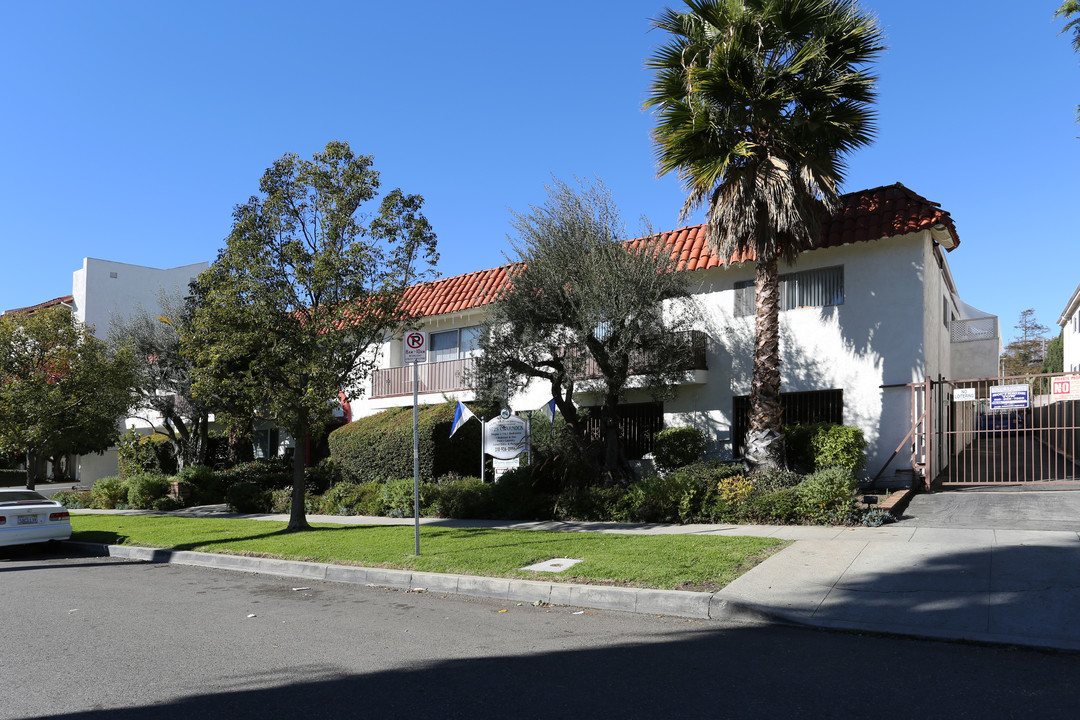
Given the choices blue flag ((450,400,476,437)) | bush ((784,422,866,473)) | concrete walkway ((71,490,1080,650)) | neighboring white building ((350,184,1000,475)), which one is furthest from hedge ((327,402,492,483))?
bush ((784,422,866,473))

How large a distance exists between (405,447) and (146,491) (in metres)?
8.24

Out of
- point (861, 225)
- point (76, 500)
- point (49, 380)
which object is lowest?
point (76, 500)

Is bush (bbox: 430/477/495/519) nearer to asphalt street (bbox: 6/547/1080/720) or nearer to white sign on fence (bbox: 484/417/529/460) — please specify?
white sign on fence (bbox: 484/417/529/460)

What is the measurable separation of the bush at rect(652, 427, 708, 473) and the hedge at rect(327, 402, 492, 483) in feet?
20.1

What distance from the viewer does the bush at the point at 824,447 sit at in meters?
15.5

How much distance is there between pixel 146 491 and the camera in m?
23.1

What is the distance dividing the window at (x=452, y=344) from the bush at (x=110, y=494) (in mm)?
10337

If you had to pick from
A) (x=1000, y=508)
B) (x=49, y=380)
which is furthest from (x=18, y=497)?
(x=1000, y=508)

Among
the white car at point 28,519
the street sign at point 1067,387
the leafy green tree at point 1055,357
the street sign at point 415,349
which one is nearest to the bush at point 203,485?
the white car at point 28,519

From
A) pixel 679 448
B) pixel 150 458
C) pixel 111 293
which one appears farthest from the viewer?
pixel 111 293

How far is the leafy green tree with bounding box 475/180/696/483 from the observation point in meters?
15.6

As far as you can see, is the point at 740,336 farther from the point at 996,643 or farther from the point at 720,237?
the point at 996,643

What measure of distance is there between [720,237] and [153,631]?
12198mm

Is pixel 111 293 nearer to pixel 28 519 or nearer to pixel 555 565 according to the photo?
pixel 28 519
